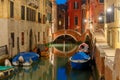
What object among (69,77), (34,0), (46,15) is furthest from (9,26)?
(46,15)

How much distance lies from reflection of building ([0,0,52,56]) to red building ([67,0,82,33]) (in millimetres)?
18138

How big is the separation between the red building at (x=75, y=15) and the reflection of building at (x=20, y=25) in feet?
59.5

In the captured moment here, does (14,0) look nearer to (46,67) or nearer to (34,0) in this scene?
(46,67)

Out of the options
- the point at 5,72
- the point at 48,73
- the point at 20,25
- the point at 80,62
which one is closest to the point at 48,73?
the point at 48,73

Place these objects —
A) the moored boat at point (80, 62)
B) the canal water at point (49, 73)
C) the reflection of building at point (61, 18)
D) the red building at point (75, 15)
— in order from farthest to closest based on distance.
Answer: the reflection of building at point (61, 18) < the red building at point (75, 15) < the moored boat at point (80, 62) < the canal water at point (49, 73)

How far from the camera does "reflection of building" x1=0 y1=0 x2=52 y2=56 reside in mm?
21453

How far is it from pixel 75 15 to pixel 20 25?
32.0 metres

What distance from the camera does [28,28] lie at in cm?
3005

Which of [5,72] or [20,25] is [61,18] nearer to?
[20,25]

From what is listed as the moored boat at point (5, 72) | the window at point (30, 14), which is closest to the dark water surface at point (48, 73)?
the moored boat at point (5, 72)

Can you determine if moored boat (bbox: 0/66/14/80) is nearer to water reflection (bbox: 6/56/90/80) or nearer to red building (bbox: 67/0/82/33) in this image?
water reflection (bbox: 6/56/90/80)

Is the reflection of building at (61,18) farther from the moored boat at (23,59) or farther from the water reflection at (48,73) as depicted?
the moored boat at (23,59)

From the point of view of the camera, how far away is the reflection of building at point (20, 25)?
21.5m

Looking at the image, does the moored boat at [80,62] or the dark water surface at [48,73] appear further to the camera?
the moored boat at [80,62]
